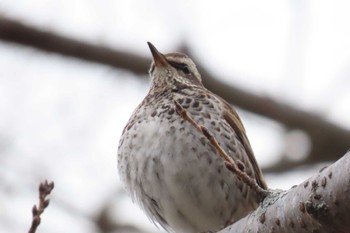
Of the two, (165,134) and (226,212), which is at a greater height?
(165,134)

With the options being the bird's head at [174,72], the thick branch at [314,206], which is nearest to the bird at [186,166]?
the bird's head at [174,72]

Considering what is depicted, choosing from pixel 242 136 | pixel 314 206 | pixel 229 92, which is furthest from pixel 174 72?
pixel 314 206

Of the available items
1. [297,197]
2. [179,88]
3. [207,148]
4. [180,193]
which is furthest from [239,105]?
[297,197]

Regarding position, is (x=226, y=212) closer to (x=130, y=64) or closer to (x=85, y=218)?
(x=130, y=64)

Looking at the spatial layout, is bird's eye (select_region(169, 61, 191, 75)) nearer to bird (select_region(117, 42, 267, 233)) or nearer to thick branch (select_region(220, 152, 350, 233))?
bird (select_region(117, 42, 267, 233))

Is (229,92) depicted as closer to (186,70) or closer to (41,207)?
(186,70)

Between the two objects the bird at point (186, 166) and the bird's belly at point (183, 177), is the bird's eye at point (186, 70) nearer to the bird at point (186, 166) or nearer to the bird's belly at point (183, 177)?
the bird at point (186, 166)
